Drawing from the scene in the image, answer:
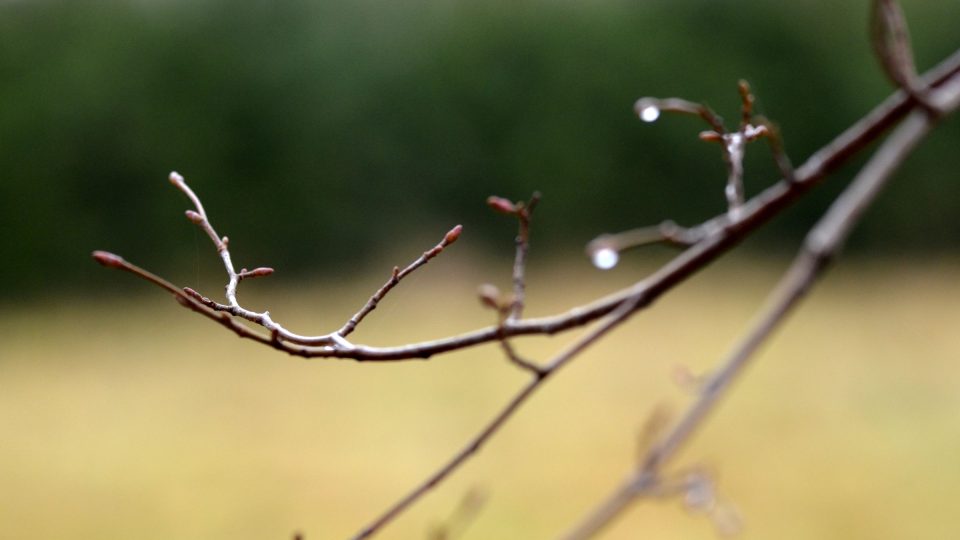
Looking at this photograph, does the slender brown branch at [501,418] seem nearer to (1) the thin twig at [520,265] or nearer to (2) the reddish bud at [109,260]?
(1) the thin twig at [520,265]

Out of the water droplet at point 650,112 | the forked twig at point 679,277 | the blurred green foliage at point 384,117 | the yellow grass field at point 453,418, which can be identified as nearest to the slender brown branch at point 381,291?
the forked twig at point 679,277

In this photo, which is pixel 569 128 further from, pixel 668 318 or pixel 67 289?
pixel 67 289

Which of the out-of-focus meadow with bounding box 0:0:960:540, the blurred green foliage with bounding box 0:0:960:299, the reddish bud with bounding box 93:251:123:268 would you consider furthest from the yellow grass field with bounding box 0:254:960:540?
the reddish bud with bounding box 93:251:123:268

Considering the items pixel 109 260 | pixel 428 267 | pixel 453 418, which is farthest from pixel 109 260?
pixel 428 267

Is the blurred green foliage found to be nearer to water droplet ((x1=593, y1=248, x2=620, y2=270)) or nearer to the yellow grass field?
the yellow grass field

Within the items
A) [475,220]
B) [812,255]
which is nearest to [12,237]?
[475,220]
